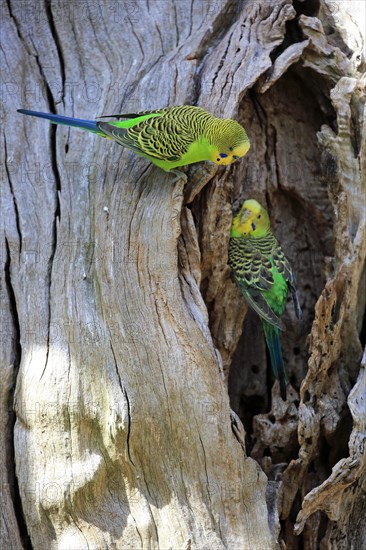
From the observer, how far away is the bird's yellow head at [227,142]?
3271mm

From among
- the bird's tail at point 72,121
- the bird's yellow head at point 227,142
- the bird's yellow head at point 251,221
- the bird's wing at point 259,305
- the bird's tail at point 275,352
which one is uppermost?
the bird's tail at point 72,121

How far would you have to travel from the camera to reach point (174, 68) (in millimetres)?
3850

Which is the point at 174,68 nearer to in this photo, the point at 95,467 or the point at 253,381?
the point at 253,381

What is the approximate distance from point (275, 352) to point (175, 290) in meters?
0.83

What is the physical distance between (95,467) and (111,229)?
1.20 m

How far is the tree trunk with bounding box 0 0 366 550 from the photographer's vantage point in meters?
2.94

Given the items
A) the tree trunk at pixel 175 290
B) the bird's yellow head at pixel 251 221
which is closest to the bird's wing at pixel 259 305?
the tree trunk at pixel 175 290

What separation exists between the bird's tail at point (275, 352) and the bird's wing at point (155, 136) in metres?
1.10

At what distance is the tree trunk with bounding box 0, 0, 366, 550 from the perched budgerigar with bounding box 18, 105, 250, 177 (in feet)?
0.55

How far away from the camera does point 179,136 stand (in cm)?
335

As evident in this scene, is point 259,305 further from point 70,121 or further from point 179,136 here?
point 70,121

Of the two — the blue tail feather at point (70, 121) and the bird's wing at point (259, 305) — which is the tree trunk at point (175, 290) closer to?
the bird's wing at point (259, 305)

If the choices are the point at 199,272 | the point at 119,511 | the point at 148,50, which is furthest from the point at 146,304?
the point at 148,50

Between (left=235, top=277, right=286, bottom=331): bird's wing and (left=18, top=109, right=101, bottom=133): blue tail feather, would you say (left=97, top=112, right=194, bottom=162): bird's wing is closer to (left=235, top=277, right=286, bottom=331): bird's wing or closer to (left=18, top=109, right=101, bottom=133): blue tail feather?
(left=18, top=109, right=101, bottom=133): blue tail feather
